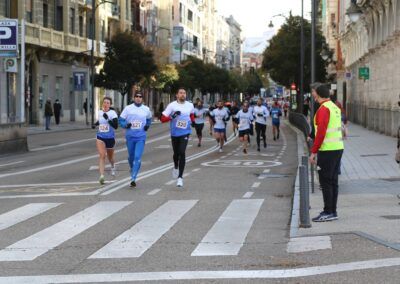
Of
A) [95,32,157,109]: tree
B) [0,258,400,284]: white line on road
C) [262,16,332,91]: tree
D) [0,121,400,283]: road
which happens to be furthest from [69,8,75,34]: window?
[0,258,400,284]: white line on road

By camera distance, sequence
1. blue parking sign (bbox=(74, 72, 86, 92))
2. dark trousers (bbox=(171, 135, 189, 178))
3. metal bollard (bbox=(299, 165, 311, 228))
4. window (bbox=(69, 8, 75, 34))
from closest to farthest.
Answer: metal bollard (bbox=(299, 165, 311, 228)) → dark trousers (bbox=(171, 135, 189, 178)) → blue parking sign (bbox=(74, 72, 86, 92)) → window (bbox=(69, 8, 75, 34))

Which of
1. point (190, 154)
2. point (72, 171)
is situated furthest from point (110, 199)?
point (190, 154)

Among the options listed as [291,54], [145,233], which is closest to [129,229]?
[145,233]

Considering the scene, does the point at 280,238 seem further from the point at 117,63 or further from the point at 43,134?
the point at 117,63

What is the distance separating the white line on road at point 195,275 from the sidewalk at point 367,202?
106 cm

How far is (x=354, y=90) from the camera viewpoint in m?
56.1

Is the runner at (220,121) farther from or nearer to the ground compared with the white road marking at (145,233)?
farther from the ground

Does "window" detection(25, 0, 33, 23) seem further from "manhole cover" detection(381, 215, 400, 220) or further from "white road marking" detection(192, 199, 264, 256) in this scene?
"manhole cover" detection(381, 215, 400, 220)

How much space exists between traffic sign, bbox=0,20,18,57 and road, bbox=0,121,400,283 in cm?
1077

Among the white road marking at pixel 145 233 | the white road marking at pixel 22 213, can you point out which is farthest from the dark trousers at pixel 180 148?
the white road marking at pixel 22 213

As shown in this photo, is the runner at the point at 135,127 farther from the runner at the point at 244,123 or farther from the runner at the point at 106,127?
the runner at the point at 244,123

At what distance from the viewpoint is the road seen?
7.15 meters

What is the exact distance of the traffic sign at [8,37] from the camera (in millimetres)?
27922

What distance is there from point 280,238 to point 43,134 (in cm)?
3205
